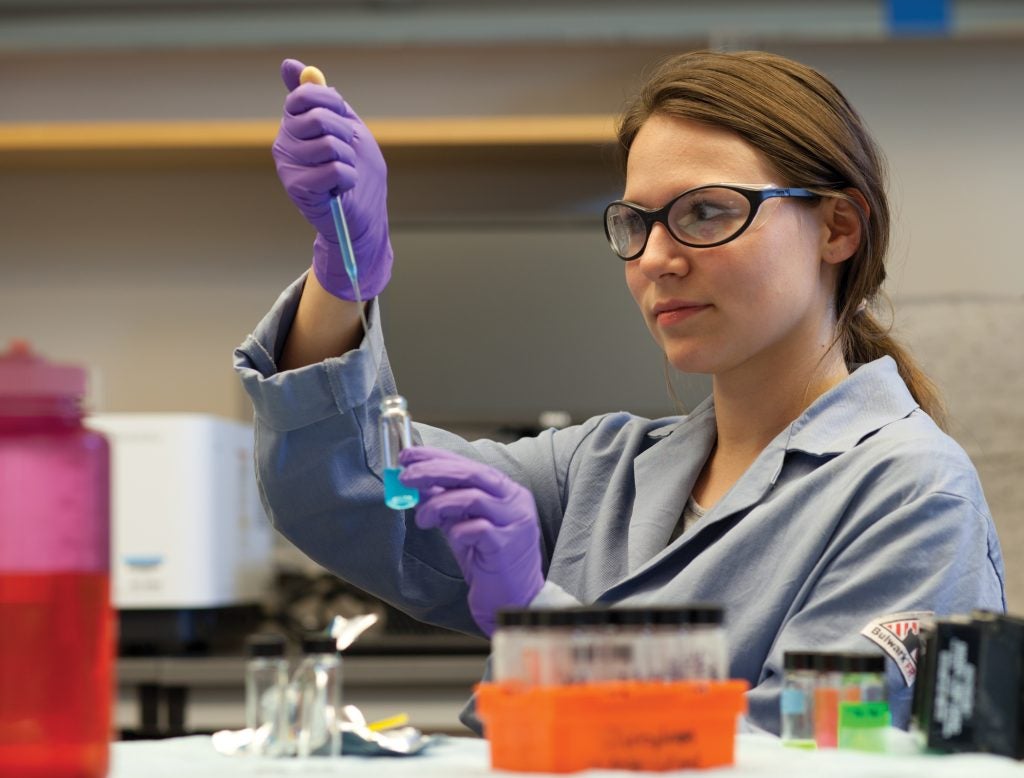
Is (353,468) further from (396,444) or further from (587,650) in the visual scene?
(587,650)

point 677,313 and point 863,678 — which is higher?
point 677,313

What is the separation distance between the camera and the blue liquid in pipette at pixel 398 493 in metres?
1.16

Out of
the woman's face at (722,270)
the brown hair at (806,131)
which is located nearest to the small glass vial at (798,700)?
the woman's face at (722,270)

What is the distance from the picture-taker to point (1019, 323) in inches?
125

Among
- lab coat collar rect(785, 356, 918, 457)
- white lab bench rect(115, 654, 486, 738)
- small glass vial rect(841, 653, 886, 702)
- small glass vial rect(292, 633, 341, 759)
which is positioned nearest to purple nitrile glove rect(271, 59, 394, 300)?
lab coat collar rect(785, 356, 918, 457)

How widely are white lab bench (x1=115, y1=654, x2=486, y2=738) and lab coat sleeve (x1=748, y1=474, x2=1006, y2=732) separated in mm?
1516

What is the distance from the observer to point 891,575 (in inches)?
45.1

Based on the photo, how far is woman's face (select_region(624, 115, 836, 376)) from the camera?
1355 millimetres

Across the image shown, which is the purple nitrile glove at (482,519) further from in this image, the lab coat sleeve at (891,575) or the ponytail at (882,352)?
the ponytail at (882,352)

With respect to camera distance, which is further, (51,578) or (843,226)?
(843,226)

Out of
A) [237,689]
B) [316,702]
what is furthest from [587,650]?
[237,689]

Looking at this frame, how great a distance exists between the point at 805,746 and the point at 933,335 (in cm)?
250

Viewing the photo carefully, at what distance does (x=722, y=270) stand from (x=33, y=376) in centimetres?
85

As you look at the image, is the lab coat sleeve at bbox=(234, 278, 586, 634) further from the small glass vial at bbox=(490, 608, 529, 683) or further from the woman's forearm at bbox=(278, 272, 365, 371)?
the small glass vial at bbox=(490, 608, 529, 683)
